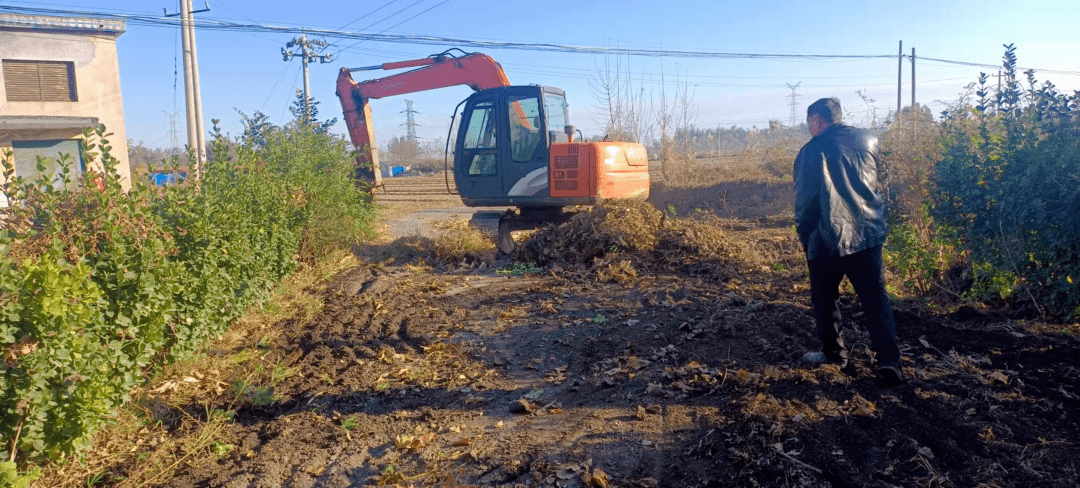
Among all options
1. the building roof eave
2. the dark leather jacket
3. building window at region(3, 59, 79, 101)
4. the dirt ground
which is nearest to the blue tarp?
the dirt ground

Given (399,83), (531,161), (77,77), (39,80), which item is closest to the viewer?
(531,161)

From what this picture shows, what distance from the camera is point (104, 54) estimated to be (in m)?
24.7

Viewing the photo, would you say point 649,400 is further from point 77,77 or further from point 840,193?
point 77,77

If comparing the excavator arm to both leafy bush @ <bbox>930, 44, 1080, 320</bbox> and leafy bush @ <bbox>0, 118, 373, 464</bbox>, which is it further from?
leafy bush @ <bbox>930, 44, 1080, 320</bbox>

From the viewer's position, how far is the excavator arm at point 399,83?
1370 centimetres

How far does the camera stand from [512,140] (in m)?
11.9

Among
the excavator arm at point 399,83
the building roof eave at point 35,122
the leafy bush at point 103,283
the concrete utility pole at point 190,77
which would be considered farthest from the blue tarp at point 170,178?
the building roof eave at point 35,122

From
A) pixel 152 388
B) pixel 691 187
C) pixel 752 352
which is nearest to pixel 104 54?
pixel 691 187

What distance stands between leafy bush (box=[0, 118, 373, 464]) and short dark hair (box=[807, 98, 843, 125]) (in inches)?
179

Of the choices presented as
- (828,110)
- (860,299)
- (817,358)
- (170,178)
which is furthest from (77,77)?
(860,299)

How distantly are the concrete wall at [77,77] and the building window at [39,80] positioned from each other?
168 millimetres

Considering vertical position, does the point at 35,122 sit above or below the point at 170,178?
above

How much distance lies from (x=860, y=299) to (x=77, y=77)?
26.8 m

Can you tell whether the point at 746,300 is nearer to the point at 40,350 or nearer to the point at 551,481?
the point at 551,481
